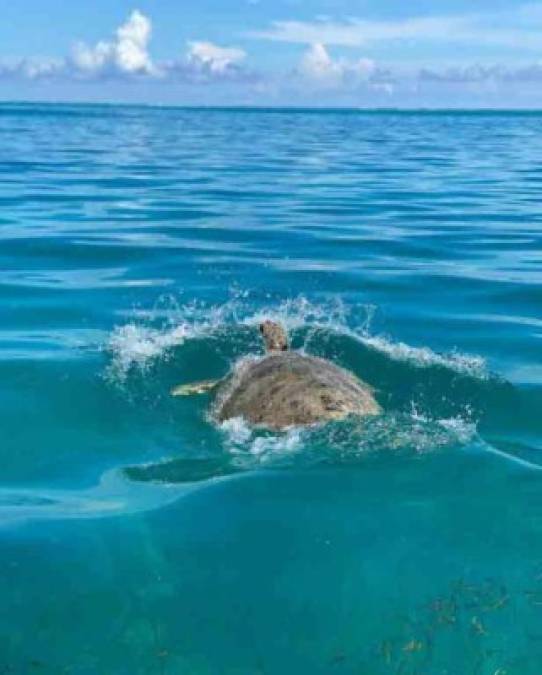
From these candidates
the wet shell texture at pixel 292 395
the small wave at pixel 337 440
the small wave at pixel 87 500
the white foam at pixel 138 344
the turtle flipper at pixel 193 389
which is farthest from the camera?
the white foam at pixel 138 344

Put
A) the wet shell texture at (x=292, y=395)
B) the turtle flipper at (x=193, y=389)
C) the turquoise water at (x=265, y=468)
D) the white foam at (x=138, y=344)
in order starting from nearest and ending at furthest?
the turquoise water at (x=265, y=468), the wet shell texture at (x=292, y=395), the turtle flipper at (x=193, y=389), the white foam at (x=138, y=344)

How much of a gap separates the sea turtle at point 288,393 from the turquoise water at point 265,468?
0.26m

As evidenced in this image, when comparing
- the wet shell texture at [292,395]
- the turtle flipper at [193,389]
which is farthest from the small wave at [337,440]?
the turtle flipper at [193,389]

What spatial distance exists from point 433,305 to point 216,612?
36.6 ft

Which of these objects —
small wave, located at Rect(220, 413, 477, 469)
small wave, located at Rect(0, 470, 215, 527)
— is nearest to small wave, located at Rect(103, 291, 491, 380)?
small wave, located at Rect(220, 413, 477, 469)

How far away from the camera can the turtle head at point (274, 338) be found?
1370cm

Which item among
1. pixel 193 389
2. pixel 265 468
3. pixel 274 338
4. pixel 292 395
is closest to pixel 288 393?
pixel 292 395

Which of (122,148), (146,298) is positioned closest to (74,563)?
(146,298)

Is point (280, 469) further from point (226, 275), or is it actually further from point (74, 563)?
point (226, 275)

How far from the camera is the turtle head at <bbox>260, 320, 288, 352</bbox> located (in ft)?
44.9

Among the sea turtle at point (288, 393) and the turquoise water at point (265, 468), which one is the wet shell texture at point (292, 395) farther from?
the turquoise water at point (265, 468)

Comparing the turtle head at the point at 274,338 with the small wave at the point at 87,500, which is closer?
the small wave at the point at 87,500

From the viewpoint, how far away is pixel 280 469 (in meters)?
9.83

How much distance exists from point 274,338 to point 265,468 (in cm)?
410
